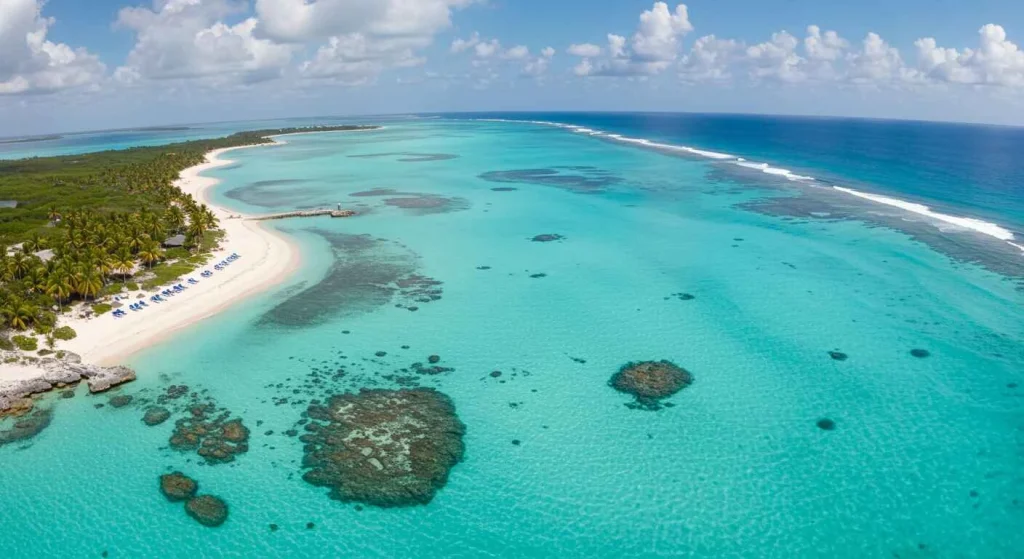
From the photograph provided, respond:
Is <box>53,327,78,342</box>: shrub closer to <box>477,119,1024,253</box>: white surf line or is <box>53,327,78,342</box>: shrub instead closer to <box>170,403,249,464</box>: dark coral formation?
<box>170,403,249,464</box>: dark coral formation

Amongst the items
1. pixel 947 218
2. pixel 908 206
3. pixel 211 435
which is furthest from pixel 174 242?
pixel 908 206

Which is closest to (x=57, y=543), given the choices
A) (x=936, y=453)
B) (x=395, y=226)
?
(x=936, y=453)

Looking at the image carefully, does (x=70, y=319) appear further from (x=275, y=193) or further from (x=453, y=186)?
(x=453, y=186)

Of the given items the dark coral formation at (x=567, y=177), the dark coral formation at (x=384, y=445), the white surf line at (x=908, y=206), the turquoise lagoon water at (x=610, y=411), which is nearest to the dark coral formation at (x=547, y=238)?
the turquoise lagoon water at (x=610, y=411)

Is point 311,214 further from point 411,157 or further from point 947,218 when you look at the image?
point 947,218

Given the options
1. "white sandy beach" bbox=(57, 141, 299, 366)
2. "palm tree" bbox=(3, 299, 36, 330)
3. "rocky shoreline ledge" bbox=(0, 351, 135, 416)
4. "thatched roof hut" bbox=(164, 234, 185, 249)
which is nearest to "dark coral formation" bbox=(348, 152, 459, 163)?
"white sandy beach" bbox=(57, 141, 299, 366)

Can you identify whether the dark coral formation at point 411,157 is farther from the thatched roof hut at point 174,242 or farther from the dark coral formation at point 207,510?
the dark coral formation at point 207,510
